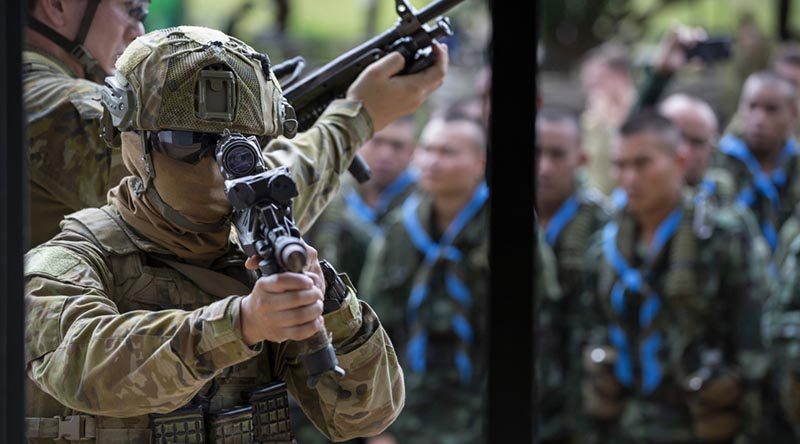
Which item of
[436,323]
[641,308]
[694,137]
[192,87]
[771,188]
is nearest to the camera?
[192,87]

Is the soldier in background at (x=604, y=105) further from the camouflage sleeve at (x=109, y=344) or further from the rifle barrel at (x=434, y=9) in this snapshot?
the camouflage sleeve at (x=109, y=344)

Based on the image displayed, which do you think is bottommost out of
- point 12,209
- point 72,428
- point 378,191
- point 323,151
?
point 72,428

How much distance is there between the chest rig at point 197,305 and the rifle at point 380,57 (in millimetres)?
480

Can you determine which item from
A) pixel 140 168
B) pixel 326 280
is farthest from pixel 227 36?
pixel 326 280

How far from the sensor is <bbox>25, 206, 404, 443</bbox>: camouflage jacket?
216cm

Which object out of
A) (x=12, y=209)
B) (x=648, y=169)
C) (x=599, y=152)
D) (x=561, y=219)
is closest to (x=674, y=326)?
(x=561, y=219)

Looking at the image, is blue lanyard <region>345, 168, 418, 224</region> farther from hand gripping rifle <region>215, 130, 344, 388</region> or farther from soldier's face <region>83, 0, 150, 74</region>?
hand gripping rifle <region>215, 130, 344, 388</region>

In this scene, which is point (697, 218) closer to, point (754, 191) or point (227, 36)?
point (754, 191)

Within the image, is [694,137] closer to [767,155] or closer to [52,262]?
[767,155]

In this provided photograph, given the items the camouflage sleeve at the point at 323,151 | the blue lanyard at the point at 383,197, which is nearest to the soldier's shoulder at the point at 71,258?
the camouflage sleeve at the point at 323,151

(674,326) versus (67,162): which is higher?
(67,162)

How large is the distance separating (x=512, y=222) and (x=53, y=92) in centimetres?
97

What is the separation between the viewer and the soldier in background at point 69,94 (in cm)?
265

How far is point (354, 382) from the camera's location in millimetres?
2334
